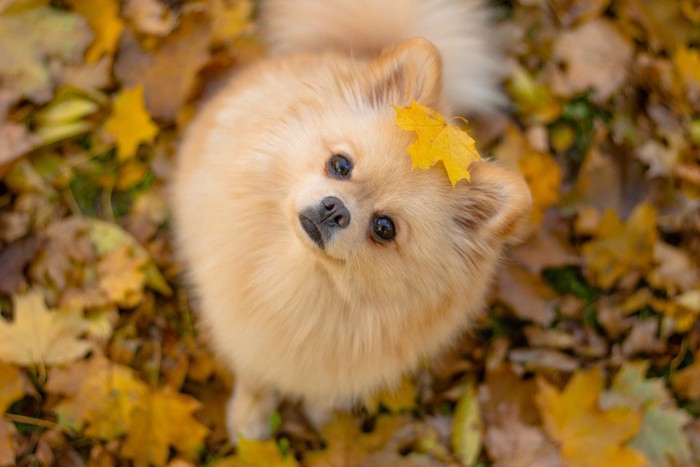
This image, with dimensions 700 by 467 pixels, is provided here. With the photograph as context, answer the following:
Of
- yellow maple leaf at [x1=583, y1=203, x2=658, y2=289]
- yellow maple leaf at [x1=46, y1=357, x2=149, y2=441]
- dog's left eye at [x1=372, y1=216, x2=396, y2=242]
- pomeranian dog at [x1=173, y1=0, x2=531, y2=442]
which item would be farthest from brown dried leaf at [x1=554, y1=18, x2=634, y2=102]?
yellow maple leaf at [x1=46, y1=357, x2=149, y2=441]

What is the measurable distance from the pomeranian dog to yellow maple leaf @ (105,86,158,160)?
364 mm

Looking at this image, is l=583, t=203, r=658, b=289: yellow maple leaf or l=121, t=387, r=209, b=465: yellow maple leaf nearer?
l=121, t=387, r=209, b=465: yellow maple leaf

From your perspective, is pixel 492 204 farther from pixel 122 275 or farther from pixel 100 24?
pixel 100 24

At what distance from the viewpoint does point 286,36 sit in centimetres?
268

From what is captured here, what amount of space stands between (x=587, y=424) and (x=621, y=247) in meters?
0.88

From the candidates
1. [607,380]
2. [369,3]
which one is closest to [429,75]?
[369,3]

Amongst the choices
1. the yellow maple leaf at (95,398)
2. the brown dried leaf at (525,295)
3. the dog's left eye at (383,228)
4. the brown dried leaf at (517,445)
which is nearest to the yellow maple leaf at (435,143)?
the dog's left eye at (383,228)

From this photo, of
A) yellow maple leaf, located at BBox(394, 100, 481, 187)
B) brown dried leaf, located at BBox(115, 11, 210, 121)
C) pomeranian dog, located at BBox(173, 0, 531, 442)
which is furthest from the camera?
brown dried leaf, located at BBox(115, 11, 210, 121)

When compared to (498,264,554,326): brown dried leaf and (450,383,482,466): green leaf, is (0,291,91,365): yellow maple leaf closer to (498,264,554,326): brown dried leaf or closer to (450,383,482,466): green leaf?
(450,383,482,466): green leaf

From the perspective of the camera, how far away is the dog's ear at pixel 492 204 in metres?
1.62

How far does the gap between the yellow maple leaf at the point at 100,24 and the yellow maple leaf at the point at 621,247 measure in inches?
96.2

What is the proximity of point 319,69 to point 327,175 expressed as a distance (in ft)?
1.73

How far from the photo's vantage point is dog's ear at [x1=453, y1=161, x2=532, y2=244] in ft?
5.32

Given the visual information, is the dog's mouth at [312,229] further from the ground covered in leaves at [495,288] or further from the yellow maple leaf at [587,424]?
the yellow maple leaf at [587,424]
